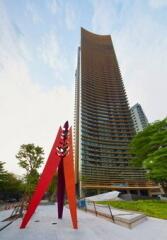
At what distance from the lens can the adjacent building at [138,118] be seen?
106 m

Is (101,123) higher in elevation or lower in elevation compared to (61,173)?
higher

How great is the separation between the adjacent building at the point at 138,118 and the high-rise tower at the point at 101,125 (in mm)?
35831

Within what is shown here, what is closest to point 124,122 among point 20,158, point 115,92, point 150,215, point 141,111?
point 115,92

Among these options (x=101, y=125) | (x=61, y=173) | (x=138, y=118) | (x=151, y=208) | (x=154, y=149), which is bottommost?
(x=151, y=208)

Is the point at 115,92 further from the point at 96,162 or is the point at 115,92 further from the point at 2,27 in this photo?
the point at 2,27

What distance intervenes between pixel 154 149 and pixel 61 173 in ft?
43.6

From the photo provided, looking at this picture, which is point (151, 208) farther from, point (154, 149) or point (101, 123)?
point (101, 123)

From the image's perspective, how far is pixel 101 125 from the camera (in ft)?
224

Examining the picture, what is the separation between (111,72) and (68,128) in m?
82.3

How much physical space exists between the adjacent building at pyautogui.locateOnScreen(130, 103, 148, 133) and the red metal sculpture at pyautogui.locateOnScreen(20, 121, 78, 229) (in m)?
103

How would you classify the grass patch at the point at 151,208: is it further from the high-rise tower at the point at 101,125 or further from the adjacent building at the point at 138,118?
the adjacent building at the point at 138,118

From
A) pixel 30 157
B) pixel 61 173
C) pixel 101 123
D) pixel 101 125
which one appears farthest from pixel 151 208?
pixel 101 123

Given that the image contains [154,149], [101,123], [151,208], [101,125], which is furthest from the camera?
[101,123]

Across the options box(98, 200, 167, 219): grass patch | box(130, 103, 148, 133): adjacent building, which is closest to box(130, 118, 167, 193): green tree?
box(98, 200, 167, 219): grass patch
